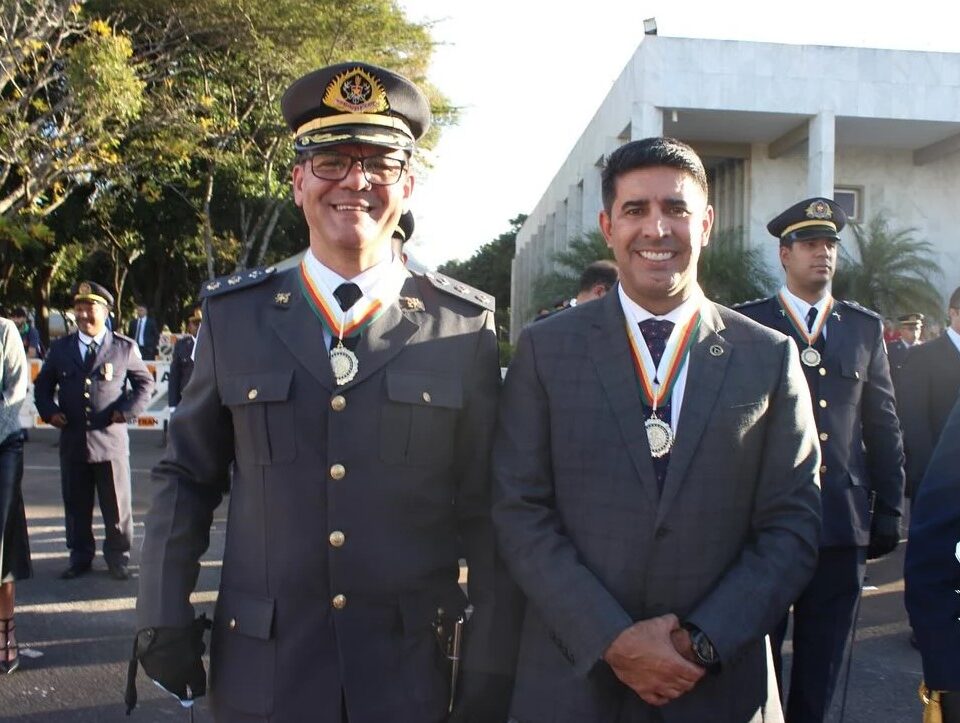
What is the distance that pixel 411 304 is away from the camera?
2.46 metres

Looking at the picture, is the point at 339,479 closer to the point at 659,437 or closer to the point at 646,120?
the point at 659,437

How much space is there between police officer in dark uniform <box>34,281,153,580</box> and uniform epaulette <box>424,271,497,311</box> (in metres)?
4.68

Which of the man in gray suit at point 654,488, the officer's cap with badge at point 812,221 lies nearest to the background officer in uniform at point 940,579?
the man in gray suit at point 654,488

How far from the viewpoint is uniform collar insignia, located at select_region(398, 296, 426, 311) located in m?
2.46

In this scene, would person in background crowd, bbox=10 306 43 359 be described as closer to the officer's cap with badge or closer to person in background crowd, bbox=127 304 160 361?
person in background crowd, bbox=127 304 160 361

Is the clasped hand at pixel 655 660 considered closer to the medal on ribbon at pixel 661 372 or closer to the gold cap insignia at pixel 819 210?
the medal on ribbon at pixel 661 372

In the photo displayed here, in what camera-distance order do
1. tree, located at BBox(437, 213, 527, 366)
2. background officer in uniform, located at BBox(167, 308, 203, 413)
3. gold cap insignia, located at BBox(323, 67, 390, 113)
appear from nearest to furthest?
gold cap insignia, located at BBox(323, 67, 390, 113) → background officer in uniform, located at BBox(167, 308, 203, 413) → tree, located at BBox(437, 213, 527, 366)

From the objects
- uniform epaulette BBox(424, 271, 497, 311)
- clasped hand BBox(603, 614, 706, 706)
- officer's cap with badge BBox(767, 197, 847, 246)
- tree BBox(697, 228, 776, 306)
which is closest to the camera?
Answer: clasped hand BBox(603, 614, 706, 706)

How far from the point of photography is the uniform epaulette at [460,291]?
2523 mm

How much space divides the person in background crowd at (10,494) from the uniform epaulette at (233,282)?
2763 mm

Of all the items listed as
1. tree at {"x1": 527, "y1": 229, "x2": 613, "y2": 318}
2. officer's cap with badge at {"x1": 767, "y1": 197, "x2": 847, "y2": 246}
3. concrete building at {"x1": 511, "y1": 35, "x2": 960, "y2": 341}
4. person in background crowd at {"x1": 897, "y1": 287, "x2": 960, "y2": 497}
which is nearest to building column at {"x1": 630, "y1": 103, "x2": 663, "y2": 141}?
concrete building at {"x1": 511, "y1": 35, "x2": 960, "y2": 341}

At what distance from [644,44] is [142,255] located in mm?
16877

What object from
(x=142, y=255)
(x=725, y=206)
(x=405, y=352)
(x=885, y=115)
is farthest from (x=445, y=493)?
(x=142, y=255)

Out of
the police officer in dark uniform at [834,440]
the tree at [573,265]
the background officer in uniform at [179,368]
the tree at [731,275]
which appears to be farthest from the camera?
the tree at [573,265]
